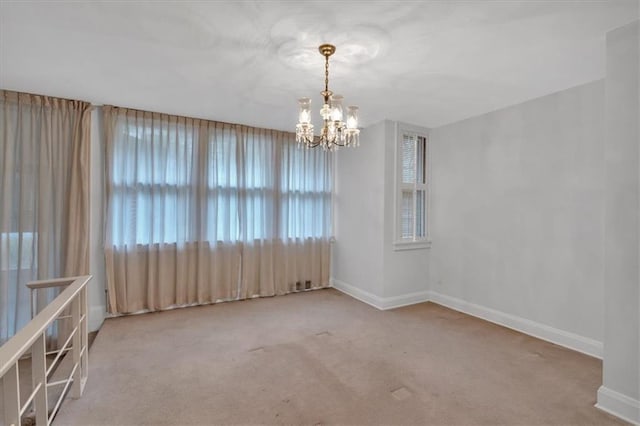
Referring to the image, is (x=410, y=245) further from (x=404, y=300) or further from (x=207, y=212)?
(x=207, y=212)

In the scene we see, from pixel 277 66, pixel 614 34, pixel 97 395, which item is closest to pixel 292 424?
pixel 97 395

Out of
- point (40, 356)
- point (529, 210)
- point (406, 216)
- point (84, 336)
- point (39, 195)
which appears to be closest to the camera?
point (40, 356)

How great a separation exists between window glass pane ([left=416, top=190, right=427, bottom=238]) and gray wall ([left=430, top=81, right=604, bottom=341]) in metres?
0.23

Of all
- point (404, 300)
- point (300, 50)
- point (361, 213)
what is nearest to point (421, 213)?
point (361, 213)

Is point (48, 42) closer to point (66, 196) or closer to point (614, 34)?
point (66, 196)

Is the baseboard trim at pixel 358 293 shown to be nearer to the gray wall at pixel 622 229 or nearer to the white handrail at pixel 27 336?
the gray wall at pixel 622 229

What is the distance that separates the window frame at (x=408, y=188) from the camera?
13.9 ft

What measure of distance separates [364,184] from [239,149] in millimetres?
1893

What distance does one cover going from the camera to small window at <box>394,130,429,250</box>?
4285 mm

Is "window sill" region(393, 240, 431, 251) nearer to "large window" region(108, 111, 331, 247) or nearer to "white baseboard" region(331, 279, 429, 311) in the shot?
"white baseboard" region(331, 279, 429, 311)

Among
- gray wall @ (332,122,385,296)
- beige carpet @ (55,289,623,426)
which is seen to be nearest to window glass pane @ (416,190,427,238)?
gray wall @ (332,122,385,296)

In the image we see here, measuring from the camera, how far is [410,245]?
436cm

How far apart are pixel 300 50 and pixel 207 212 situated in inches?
106

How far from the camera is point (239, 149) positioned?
4.41 m
